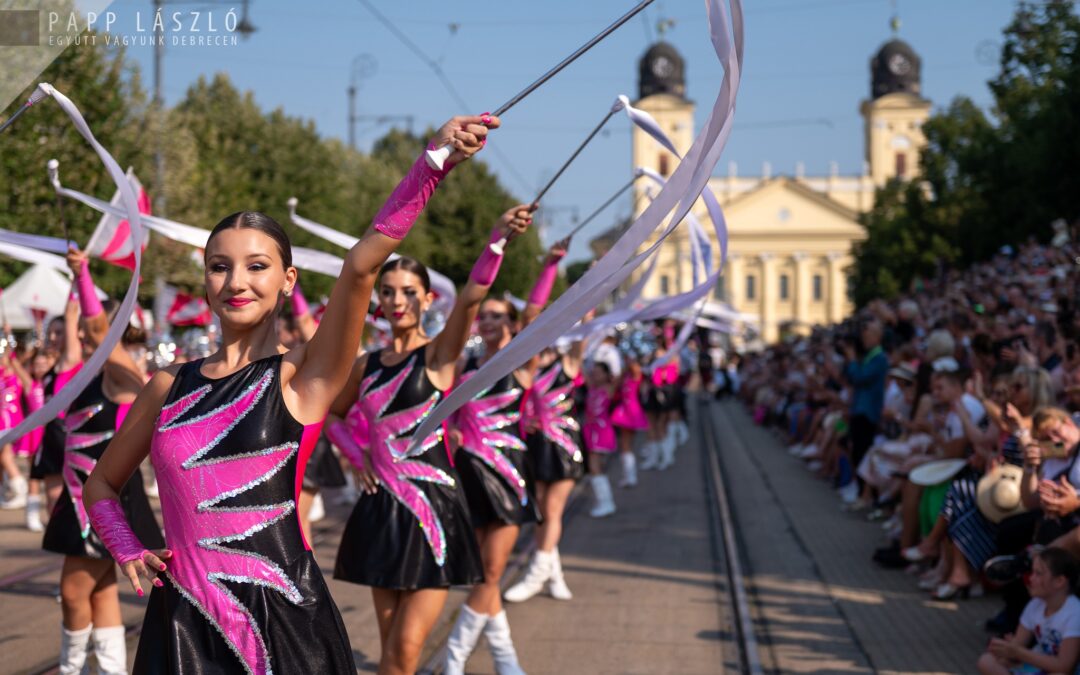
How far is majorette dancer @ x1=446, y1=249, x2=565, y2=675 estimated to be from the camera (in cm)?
630

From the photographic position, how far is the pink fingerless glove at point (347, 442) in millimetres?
5340

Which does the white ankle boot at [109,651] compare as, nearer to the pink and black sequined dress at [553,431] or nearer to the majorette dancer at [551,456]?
the majorette dancer at [551,456]

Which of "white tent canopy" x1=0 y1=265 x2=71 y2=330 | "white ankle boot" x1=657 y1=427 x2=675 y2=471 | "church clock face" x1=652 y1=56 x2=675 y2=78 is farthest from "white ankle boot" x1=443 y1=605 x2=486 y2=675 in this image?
"church clock face" x1=652 y1=56 x2=675 y2=78

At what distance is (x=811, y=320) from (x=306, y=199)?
250ft

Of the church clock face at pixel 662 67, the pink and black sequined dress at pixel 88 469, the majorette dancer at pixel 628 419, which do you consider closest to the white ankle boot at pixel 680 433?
the majorette dancer at pixel 628 419

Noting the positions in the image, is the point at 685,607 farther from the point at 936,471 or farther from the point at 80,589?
the point at 80,589

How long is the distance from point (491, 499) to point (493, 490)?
5 cm

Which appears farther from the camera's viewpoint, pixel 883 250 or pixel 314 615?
pixel 883 250

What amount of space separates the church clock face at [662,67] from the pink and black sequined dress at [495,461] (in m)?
102

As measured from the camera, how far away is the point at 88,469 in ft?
20.6

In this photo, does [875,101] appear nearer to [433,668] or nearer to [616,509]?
[616,509]

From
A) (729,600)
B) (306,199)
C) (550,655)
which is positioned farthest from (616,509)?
(306,199)

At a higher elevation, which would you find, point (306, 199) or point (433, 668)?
point (306, 199)

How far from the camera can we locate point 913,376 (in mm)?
12344
